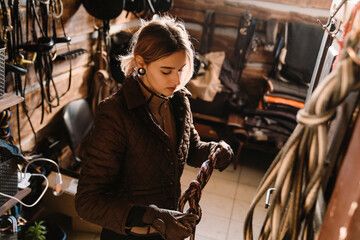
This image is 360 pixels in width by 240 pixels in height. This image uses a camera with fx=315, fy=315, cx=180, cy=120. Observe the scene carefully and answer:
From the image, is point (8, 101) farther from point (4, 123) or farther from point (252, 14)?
point (252, 14)

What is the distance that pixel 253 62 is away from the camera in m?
4.16

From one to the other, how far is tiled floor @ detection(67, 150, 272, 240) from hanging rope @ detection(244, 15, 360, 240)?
2.47 metres

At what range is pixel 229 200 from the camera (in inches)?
135

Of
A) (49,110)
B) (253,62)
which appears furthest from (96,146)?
(253,62)

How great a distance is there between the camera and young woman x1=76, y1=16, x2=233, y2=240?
121cm

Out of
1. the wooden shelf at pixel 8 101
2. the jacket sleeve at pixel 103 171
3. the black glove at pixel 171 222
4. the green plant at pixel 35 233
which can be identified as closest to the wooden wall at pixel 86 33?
the wooden shelf at pixel 8 101

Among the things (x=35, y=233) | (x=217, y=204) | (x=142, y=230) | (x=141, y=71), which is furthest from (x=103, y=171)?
(x=217, y=204)

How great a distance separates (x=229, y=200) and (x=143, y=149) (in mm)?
2372

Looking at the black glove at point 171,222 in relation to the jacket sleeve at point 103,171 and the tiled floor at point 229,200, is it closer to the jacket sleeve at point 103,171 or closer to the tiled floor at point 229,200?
the jacket sleeve at point 103,171

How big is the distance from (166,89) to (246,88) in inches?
124

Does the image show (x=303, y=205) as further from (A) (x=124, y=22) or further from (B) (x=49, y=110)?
(A) (x=124, y=22)

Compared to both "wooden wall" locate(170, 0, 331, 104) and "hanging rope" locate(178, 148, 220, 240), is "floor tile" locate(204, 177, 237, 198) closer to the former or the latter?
"wooden wall" locate(170, 0, 331, 104)

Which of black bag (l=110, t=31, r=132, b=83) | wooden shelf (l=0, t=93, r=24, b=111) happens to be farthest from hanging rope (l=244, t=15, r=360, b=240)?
black bag (l=110, t=31, r=132, b=83)

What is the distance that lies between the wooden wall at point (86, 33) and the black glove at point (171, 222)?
47.1 inches
